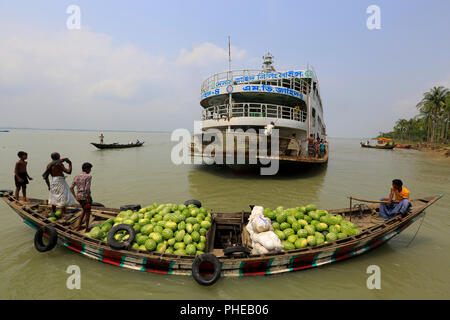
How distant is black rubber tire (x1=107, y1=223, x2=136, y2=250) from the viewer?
3873 millimetres

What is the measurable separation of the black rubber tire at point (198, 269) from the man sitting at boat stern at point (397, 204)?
14.9 feet

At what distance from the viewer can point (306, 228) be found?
14.7ft

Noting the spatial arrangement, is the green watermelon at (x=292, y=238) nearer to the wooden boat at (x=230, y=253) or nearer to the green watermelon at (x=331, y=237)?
A: the wooden boat at (x=230, y=253)

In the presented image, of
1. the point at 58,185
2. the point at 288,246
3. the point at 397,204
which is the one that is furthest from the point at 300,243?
the point at 58,185

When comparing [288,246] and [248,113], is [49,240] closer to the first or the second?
[288,246]

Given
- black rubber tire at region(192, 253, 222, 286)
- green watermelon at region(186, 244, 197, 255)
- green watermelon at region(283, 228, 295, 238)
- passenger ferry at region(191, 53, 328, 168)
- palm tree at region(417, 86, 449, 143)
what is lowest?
black rubber tire at region(192, 253, 222, 286)

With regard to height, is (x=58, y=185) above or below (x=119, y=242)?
above

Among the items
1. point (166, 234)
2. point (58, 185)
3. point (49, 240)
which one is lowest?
point (49, 240)

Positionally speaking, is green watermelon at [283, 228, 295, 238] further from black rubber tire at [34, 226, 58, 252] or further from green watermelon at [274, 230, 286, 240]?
black rubber tire at [34, 226, 58, 252]

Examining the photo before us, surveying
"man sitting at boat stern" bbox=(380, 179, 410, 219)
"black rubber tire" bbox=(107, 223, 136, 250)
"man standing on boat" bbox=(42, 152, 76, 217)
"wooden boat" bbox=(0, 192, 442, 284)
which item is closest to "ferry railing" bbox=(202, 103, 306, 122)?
"man sitting at boat stern" bbox=(380, 179, 410, 219)

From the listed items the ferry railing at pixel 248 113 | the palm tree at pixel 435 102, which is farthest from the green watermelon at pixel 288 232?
the palm tree at pixel 435 102

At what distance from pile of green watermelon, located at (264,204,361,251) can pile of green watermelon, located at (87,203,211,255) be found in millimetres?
1680

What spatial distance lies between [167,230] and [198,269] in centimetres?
109
